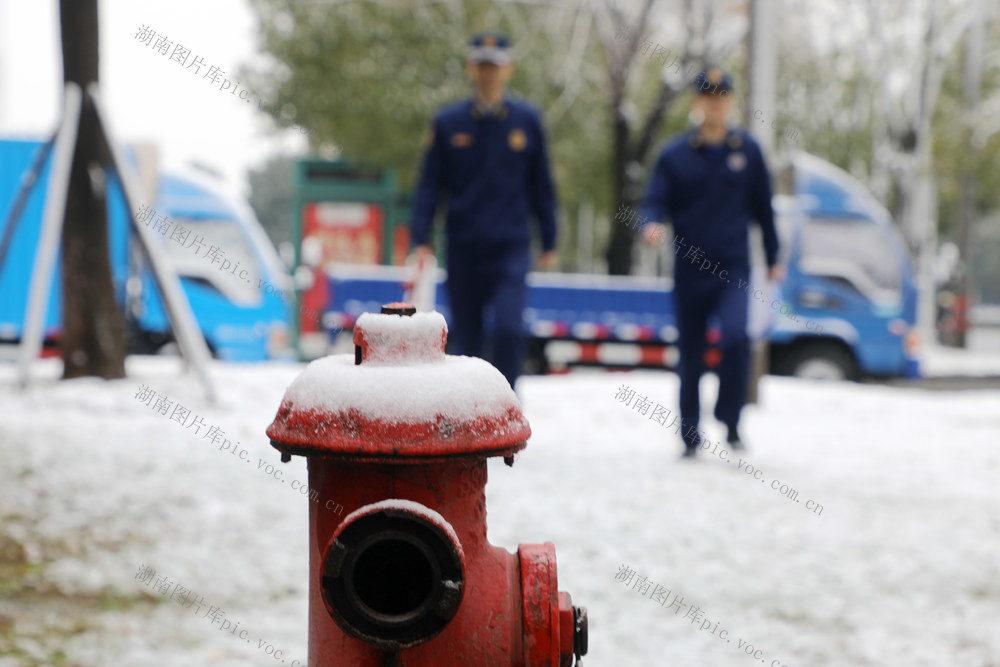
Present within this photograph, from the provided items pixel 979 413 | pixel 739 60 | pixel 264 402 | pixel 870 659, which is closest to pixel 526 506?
pixel 870 659

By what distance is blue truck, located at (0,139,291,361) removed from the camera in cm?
1208

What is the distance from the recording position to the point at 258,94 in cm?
2241

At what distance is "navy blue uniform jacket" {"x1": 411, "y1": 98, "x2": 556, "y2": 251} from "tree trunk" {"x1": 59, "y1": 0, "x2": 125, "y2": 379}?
2649 millimetres

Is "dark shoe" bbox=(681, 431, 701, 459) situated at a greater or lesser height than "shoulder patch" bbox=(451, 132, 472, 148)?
lesser

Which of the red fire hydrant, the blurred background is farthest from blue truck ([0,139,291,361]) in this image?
the red fire hydrant

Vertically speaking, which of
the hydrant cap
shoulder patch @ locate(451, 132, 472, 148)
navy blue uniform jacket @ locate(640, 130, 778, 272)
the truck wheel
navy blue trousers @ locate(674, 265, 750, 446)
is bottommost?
the truck wheel

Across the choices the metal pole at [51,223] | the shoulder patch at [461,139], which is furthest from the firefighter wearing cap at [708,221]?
the metal pole at [51,223]

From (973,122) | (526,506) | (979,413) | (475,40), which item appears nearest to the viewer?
(526,506)

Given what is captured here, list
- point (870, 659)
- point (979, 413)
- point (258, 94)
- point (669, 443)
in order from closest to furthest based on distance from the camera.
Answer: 1. point (870, 659)
2. point (669, 443)
3. point (979, 413)
4. point (258, 94)

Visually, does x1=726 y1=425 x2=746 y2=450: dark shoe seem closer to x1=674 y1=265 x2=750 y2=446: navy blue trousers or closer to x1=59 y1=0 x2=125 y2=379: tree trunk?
x1=674 y1=265 x2=750 y2=446: navy blue trousers

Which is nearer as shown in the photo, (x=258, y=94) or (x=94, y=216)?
(x=94, y=216)

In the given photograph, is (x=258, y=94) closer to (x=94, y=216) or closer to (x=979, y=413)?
(x=94, y=216)

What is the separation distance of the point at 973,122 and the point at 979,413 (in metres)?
14.8

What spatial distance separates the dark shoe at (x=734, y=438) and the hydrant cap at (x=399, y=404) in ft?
13.2
